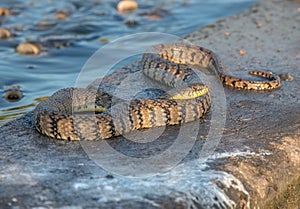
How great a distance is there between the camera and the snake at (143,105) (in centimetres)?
555

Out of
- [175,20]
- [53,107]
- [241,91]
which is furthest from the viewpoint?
[175,20]

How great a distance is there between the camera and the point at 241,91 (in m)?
7.14

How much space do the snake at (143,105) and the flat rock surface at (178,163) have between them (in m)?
0.11

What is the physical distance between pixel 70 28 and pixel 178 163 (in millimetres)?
6679

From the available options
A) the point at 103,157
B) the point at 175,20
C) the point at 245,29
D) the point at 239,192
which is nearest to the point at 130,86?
the point at 103,157

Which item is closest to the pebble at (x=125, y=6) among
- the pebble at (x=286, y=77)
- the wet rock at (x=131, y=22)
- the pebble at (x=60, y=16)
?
the wet rock at (x=131, y=22)

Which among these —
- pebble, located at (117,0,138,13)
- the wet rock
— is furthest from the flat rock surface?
pebble, located at (117,0,138,13)

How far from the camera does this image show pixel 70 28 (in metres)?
11.3

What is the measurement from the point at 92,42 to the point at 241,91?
411 cm

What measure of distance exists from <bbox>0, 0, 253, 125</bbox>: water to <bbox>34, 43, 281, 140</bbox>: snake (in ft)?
4.51

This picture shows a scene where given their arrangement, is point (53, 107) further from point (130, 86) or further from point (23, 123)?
point (130, 86)

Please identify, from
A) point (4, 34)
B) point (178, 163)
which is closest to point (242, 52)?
point (178, 163)

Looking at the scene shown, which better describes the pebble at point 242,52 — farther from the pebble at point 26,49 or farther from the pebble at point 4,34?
the pebble at point 4,34

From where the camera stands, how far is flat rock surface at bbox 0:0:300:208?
14.6 ft
